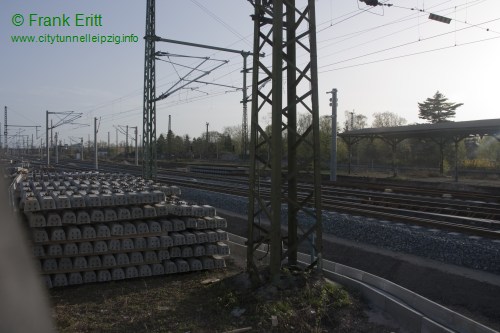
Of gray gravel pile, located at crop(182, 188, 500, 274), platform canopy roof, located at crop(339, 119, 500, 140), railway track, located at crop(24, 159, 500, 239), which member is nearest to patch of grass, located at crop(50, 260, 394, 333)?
gray gravel pile, located at crop(182, 188, 500, 274)

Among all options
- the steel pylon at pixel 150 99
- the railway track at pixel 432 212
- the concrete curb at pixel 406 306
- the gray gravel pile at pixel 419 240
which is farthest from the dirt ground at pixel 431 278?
the steel pylon at pixel 150 99

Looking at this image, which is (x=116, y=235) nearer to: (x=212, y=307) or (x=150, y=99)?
(x=212, y=307)

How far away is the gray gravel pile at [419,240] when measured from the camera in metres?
9.80

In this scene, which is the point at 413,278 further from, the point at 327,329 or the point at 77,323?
the point at 77,323

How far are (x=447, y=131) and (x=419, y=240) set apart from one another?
25344mm

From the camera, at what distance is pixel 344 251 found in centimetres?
1215

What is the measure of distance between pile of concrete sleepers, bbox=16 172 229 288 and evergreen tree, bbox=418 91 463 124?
6592 cm

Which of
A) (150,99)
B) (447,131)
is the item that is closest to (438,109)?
(447,131)

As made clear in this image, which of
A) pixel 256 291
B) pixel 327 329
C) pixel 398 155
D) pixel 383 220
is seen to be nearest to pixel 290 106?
pixel 256 291

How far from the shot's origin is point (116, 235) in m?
9.14

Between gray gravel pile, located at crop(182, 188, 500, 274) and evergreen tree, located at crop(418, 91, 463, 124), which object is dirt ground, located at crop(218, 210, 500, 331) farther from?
evergreen tree, located at crop(418, 91, 463, 124)

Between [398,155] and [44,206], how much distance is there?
58.3 metres

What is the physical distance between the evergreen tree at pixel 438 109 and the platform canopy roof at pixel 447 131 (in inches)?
1256

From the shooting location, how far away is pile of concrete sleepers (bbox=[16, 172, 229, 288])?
877cm
